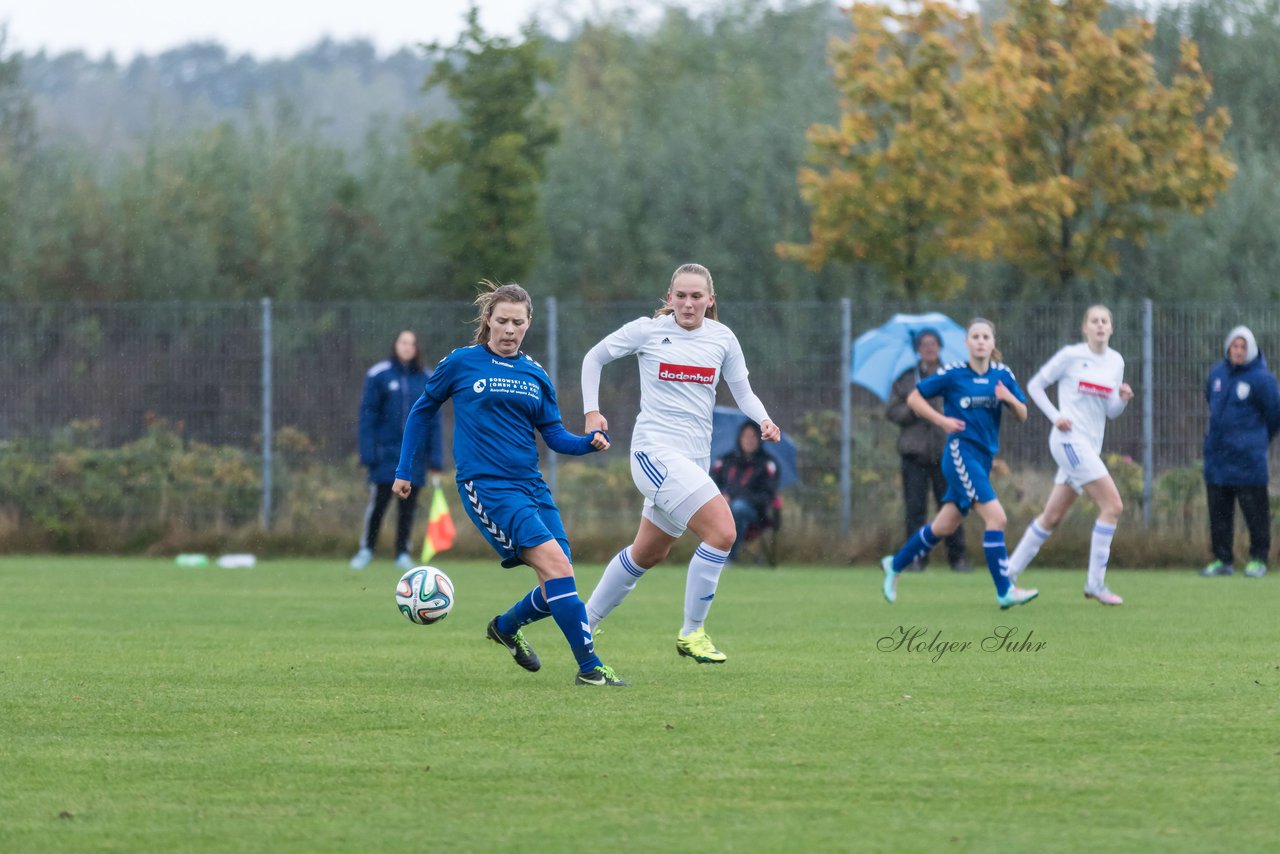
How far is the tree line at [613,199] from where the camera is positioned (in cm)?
2628

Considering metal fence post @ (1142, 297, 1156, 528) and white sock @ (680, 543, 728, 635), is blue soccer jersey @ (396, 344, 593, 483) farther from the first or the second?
metal fence post @ (1142, 297, 1156, 528)

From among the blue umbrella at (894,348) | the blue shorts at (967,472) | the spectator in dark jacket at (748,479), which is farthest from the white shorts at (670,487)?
the blue umbrella at (894,348)

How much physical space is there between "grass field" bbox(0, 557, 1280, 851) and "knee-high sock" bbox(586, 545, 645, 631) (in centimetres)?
32

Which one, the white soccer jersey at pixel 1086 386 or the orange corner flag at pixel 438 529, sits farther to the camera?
the orange corner flag at pixel 438 529

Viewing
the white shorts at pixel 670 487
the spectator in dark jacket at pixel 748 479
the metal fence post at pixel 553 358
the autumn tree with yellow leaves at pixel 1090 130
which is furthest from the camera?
the autumn tree with yellow leaves at pixel 1090 130

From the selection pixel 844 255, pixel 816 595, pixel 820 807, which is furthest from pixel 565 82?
pixel 820 807

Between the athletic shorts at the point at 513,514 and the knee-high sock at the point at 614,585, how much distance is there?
0.86m

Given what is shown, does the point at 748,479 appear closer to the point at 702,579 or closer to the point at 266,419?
the point at 266,419

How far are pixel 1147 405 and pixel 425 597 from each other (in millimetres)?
11945

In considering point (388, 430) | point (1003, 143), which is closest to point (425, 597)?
point (388, 430)

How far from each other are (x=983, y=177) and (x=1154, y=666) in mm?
16460

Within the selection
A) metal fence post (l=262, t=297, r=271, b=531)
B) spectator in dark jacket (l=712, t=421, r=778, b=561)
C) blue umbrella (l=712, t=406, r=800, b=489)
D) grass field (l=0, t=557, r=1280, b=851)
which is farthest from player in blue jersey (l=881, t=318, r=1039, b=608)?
metal fence post (l=262, t=297, r=271, b=531)

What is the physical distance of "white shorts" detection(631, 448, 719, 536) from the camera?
9.45m

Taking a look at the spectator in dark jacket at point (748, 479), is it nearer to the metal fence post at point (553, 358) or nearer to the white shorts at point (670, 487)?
the metal fence post at point (553, 358)
